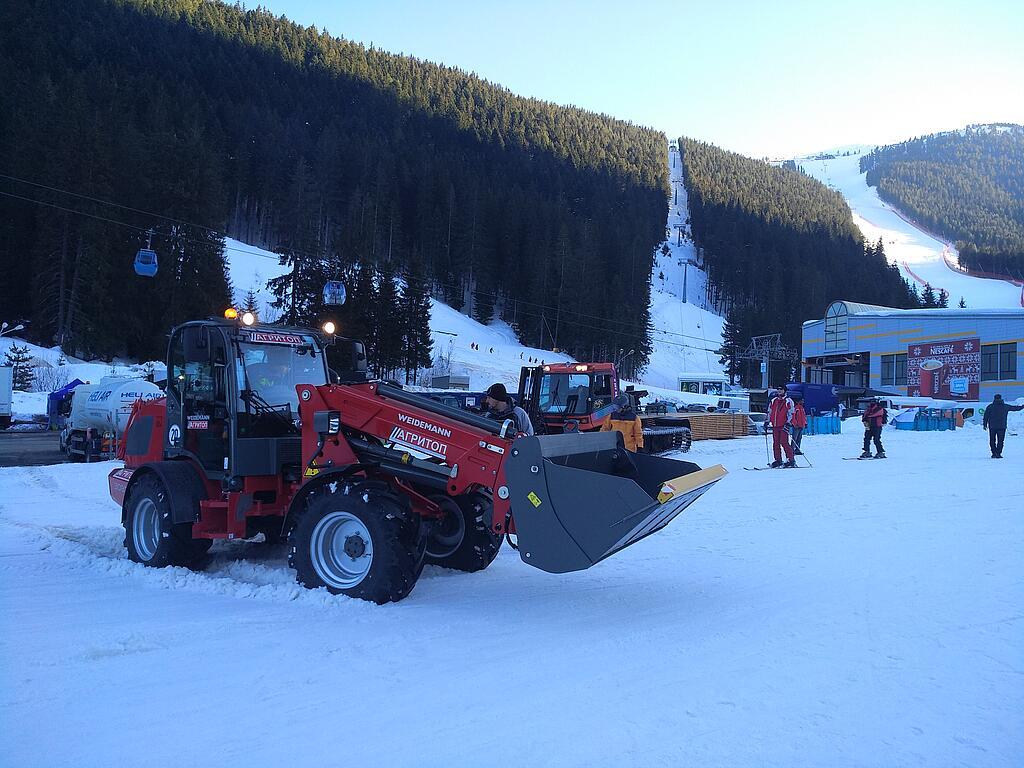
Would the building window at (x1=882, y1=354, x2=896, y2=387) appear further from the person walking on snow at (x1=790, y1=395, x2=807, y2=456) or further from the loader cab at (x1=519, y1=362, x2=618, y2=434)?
the loader cab at (x1=519, y1=362, x2=618, y2=434)

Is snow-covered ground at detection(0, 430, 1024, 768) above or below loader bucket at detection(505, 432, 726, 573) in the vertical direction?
below

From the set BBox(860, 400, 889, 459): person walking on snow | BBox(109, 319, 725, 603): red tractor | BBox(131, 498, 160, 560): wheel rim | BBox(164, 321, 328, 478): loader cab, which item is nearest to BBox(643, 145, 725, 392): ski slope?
BBox(860, 400, 889, 459): person walking on snow

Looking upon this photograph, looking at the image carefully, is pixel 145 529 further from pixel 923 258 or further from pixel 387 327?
pixel 923 258

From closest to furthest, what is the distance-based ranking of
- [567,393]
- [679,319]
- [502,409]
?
[502,409], [567,393], [679,319]

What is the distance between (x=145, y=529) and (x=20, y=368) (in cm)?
3554

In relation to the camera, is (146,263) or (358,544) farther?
(146,263)

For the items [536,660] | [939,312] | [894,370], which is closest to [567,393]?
[536,660]

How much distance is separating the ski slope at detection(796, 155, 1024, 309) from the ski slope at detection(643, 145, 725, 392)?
3057 cm

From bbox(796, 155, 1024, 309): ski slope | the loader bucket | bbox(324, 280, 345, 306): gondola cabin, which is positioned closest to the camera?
the loader bucket

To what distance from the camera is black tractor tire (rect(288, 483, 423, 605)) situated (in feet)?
18.3

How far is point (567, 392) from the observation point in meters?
17.1

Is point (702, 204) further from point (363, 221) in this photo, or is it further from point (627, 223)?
point (363, 221)

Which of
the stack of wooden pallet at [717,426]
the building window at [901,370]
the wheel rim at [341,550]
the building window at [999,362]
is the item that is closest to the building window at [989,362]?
the building window at [999,362]

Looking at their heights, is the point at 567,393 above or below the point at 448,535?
above
